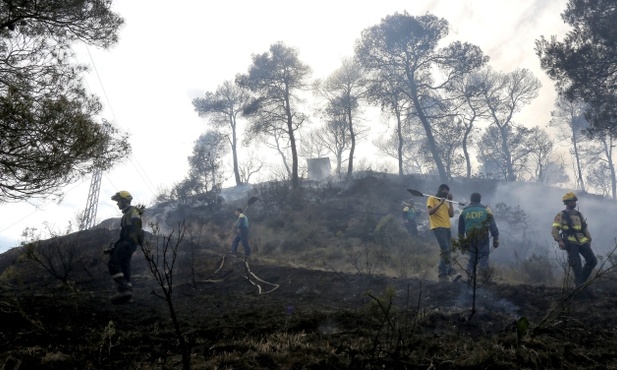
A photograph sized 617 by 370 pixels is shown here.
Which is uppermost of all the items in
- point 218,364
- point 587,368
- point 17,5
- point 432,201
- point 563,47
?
point 563,47

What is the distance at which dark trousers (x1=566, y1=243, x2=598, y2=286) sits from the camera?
21.7 ft

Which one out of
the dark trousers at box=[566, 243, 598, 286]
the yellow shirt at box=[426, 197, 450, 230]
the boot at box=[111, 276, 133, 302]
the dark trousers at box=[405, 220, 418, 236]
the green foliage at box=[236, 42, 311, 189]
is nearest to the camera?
the boot at box=[111, 276, 133, 302]

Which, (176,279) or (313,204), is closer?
(176,279)

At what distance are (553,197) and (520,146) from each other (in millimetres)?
12532

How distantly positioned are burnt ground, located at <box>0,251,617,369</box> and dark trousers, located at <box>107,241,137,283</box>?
1.80 feet

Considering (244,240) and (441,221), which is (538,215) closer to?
(441,221)

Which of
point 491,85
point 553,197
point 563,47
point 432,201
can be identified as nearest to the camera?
point 432,201

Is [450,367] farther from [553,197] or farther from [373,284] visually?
[553,197]

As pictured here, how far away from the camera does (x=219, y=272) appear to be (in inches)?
392

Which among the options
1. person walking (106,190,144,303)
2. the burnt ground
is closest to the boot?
person walking (106,190,144,303)

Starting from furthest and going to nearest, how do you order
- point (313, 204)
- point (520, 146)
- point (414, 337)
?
point (520, 146)
point (313, 204)
point (414, 337)

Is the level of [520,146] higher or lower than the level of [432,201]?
higher

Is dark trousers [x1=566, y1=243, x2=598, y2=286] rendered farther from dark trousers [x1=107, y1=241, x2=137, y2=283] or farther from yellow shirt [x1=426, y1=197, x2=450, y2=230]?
dark trousers [x1=107, y1=241, x2=137, y2=283]

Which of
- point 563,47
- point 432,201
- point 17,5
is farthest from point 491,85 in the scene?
point 17,5
